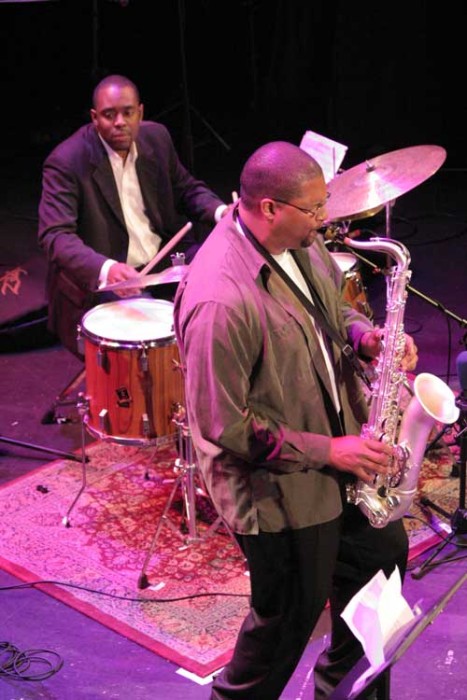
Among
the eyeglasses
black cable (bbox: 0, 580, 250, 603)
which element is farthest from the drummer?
the eyeglasses

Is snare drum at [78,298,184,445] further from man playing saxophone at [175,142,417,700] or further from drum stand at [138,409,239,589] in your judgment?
man playing saxophone at [175,142,417,700]

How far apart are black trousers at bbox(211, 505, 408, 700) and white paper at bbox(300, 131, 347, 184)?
95.7 inches

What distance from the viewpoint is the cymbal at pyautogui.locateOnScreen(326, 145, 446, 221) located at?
4.63 m

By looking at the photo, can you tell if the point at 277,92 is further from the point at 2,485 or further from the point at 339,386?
the point at 339,386

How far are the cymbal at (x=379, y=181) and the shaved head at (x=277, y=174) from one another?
1352 millimetres

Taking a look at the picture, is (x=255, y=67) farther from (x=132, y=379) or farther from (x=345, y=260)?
(x=132, y=379)

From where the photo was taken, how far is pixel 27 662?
4.25 m

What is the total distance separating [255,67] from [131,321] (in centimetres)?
646

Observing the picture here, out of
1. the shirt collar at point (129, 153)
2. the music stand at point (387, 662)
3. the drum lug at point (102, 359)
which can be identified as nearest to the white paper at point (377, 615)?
the music stand at point (387, 662)

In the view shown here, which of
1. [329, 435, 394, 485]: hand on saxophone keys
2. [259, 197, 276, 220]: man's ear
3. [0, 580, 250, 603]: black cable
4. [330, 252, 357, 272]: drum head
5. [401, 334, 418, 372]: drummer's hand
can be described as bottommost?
[0, 580, 250, 603]: black cable

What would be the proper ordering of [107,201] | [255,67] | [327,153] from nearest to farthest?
1. [327,153]
2. [107,201]
3. [255,67]

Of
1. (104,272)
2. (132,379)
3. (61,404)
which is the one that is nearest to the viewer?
(132,379)

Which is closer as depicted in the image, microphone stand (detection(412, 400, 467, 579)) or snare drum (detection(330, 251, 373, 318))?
microphone stand (detection(412, 400, 467, 579))

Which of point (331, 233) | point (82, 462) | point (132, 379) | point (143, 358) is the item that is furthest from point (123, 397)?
point (331, 233)
